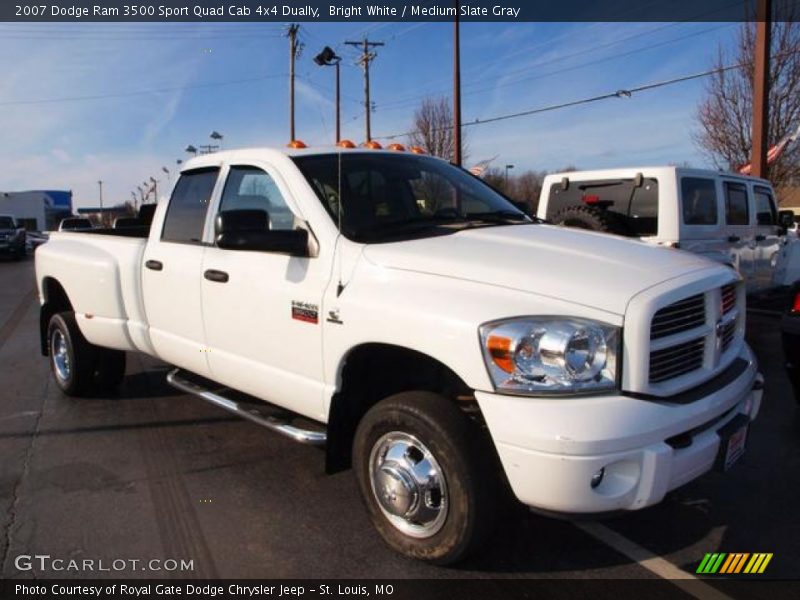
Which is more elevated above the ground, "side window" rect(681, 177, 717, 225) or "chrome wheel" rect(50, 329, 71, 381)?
"side window" rect(681, 177, 717, 225)

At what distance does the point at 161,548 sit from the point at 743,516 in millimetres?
2998

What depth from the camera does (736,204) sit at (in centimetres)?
884

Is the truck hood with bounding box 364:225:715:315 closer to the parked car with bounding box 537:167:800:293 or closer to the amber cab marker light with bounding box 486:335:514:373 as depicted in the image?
the amber cab marker light with bounding box 486:335:514:373

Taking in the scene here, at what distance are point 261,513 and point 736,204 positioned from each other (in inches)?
299

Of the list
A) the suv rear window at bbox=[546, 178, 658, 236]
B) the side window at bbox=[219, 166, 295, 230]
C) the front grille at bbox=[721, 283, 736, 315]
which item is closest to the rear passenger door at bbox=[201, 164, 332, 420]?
the side window at bbox=[219, 166, 295, 230]

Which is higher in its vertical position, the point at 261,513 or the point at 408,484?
the point at 408,484

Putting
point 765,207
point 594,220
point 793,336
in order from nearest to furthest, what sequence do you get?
point 793,336 < point 594,220 < point 765,207

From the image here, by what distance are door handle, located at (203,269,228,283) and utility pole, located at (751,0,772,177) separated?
38.0 ft

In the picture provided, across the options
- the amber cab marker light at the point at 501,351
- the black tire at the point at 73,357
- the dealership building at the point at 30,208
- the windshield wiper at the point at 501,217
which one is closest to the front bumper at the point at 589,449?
the amber cab marker light at the point at 501,351

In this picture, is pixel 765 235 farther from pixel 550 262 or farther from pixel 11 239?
pixel 11 239

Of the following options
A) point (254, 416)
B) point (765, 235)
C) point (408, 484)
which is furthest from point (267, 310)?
point (765, 235)

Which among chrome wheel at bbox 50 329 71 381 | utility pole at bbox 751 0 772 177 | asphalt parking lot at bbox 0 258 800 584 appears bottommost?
asphalt parking lot at bbox 0 258 800 584

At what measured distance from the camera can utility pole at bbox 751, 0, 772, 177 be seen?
39.4 feet

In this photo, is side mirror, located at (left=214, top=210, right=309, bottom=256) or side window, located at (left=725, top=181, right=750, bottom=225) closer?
side mirror, located at (left=214, top=210, right=309, bottom=256)
